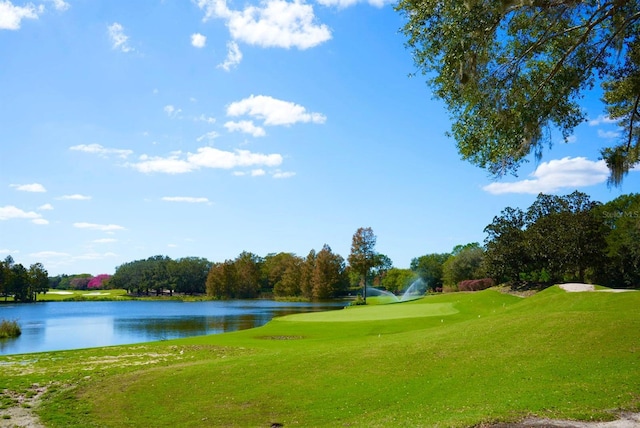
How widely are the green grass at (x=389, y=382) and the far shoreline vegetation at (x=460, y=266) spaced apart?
7096mm

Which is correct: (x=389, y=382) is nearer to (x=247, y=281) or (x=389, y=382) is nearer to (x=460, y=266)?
(x=460, y=266)

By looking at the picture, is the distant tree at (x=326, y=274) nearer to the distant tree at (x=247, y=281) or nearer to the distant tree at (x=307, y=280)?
the distant tree at (x=307, y=280)

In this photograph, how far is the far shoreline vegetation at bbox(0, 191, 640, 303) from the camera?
2263 inches

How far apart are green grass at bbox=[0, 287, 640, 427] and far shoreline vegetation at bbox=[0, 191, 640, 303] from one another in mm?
7096

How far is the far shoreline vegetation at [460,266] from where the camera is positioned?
5747 centimetres

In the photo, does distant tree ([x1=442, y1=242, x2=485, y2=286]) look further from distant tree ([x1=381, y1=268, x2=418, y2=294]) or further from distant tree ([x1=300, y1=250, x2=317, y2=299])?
distant tree ([x1=300, y1=250, x2=317, y2=299])

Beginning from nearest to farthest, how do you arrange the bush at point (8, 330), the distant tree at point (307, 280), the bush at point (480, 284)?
1. the bush at point (8, 330)
2. the bush at point (480, 284)
3. the distant tree at point (307, 280)

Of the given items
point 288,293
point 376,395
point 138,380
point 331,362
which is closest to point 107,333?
point 138,380

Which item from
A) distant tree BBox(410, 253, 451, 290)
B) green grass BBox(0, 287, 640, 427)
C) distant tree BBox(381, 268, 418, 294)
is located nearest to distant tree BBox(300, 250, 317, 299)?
distant tree BBox(381, 268, 418, 294)

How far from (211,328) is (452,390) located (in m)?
38.2

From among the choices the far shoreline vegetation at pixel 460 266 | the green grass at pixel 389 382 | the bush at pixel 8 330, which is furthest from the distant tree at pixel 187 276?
the green grass at pixel 389 382

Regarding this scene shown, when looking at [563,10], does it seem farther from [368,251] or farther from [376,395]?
[368,251]

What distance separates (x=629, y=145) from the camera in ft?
49.6

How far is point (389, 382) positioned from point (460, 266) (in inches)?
3787
